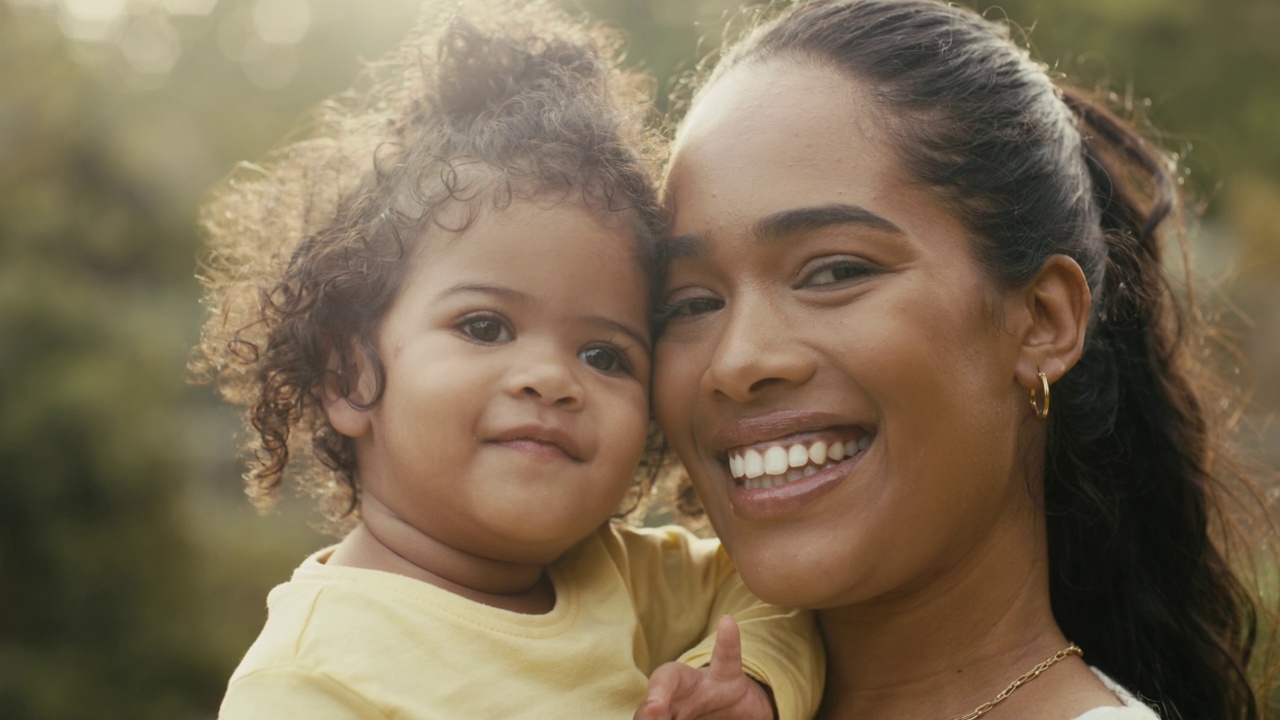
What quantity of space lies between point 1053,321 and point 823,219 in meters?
0.54

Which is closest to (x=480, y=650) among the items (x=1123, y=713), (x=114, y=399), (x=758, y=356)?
(x=758, y=356)

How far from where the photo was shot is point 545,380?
→ 2.30m

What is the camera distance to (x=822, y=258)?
2.24 meters

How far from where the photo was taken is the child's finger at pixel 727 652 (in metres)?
2.07

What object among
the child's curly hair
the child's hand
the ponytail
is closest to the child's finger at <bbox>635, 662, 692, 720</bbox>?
the child's hand

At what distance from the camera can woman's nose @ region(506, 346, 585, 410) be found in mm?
2301

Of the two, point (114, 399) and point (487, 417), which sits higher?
point (487, 417)

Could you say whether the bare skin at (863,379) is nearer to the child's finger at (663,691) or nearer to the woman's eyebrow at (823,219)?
the woman's eyebrow at (823,219)

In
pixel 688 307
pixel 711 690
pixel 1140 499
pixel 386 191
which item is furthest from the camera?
pixel 1140 499

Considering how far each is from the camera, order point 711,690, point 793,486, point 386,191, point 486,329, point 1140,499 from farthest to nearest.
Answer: point 1140,499 → point 386,191 → point 486,329 → point 793,486 → point 711,690

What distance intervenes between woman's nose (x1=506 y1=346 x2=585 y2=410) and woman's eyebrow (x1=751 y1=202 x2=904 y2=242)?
485 mm

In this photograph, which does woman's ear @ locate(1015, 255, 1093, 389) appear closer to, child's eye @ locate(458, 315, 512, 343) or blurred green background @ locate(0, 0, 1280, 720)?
child's eye @ locate(458, 315, 512, 343)

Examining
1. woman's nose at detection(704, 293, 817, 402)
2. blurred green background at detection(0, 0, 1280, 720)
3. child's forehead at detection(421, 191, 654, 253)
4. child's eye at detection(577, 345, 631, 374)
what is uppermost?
child's forehead at detection(421, 191, 654, 253)

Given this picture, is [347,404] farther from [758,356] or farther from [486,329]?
[758,356]
